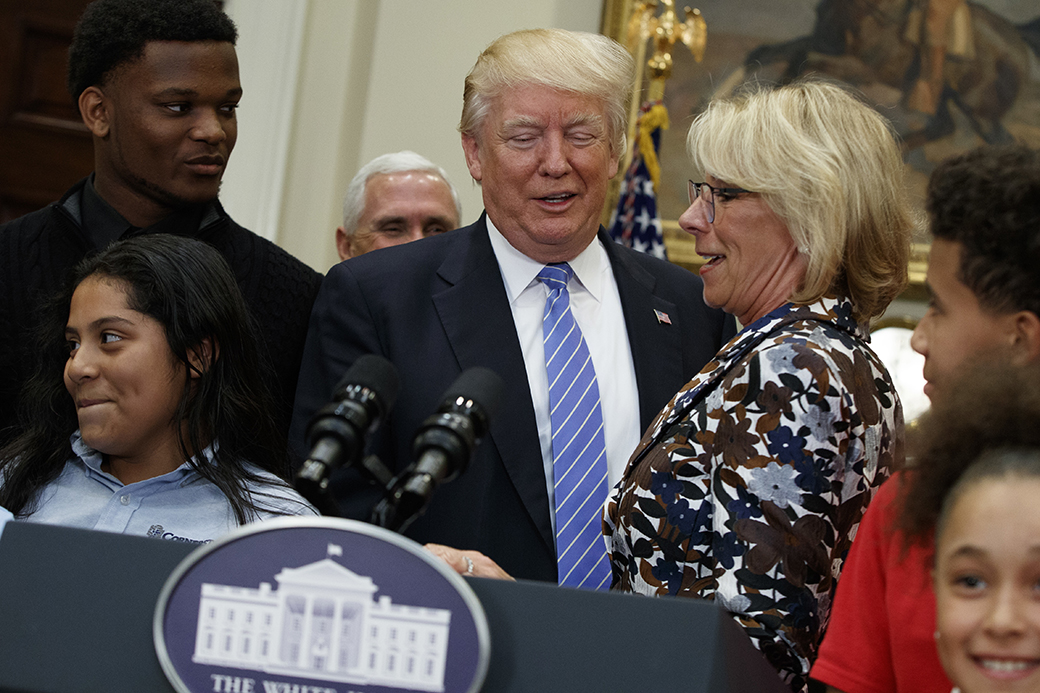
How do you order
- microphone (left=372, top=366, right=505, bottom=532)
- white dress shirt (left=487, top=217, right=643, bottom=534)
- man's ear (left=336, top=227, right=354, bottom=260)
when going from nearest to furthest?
microphone (left=372, top=366, right=505, bottom=532), white dress shirt (left=487, top=217, right=643, bottom=534), man's ear (left=336, top=227, right=354, bottom=260)

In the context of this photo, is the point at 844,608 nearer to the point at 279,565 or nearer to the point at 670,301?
the point at 279,565

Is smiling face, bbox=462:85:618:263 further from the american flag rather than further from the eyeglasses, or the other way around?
the american flag

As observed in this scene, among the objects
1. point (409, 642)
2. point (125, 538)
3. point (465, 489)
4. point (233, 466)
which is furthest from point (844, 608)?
point (233, 466)

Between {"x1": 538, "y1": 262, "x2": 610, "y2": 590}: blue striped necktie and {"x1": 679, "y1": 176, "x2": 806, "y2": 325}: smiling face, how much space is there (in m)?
0.44

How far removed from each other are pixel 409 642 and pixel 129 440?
1266 mm

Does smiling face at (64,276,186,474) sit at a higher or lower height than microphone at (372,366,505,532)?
lower

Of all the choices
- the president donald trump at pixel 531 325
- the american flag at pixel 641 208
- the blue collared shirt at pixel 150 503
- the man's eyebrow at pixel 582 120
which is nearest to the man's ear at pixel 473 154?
the president donald trump at pixel 531 325

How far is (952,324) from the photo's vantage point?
148 centimetres

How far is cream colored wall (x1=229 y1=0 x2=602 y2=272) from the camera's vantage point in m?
5.32

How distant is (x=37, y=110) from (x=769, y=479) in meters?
4.23

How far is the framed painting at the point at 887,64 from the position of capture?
18.2ft

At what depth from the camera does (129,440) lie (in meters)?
2.19

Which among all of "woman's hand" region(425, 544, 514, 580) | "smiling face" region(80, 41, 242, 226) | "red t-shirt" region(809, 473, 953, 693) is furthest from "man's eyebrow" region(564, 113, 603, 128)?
"red t-shirt" region(809, 473, 953, 693)

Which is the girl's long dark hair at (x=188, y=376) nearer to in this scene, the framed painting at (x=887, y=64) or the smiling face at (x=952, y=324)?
the smiling face at (x=952, y=324)
